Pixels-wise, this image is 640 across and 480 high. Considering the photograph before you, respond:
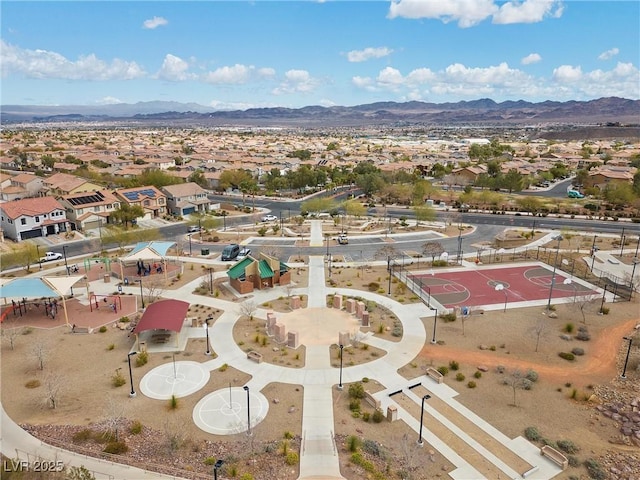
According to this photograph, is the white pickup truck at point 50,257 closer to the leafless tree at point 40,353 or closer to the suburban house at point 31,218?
the suburban house at point 31,218

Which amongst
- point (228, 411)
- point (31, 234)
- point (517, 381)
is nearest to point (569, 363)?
point (517, 381)

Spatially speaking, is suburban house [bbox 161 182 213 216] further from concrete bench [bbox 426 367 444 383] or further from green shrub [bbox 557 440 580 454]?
green shrub [bbox 557 440 580 454]

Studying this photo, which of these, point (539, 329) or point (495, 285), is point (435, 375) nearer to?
point (539, 329)

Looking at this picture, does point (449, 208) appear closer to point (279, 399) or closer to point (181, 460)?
point (279, 399)

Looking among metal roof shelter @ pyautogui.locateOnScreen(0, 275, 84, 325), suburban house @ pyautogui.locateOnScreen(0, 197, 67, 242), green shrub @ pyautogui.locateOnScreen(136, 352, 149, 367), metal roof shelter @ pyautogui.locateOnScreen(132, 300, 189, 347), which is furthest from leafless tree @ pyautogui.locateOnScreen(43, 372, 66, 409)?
suburban house @ pyautogui.locateOnScreen(0, 197, 67, 242)

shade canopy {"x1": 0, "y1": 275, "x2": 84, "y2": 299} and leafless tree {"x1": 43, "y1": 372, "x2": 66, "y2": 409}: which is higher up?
shade canopy {"x1": 0, "y1": 275, "x2": 84, "y2": 299}

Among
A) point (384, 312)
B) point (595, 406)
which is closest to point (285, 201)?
point (384, 312)
